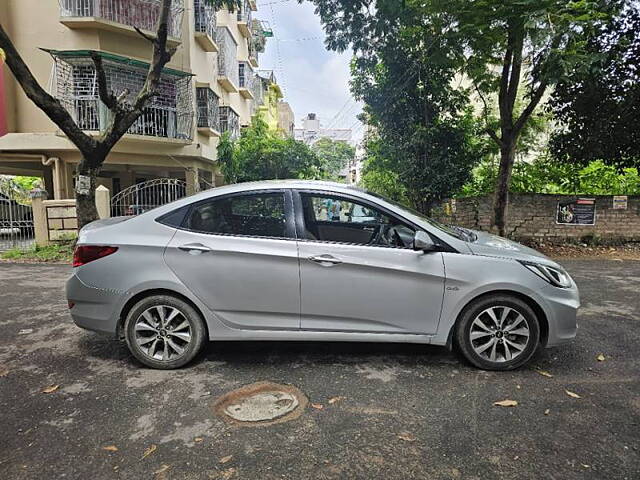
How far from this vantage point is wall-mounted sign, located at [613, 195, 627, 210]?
10.6 metres

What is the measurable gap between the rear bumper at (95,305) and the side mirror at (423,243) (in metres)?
2.46

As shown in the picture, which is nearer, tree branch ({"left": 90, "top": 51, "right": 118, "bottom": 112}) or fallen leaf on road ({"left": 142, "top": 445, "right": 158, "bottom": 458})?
fallen leaf on road ({"left": 142, "top": 445, "right": 158, "bottom": 458})

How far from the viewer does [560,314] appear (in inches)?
131

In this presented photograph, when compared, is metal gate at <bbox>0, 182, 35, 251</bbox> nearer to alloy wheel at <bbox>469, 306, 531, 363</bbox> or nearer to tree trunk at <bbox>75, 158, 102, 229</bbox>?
tree trunk at <bbox>75, 158, 102, 229</bbox>

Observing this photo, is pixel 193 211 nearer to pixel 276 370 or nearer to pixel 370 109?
pixel 276 370

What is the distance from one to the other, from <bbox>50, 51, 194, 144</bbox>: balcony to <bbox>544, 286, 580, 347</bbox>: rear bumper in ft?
43.5

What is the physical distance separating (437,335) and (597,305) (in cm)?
347

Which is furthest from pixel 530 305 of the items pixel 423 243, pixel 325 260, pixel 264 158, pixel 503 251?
pixel 264 158

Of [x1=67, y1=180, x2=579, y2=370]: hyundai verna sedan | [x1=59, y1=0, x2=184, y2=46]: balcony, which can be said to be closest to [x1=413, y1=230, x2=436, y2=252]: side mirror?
[x1=67, y1=180, x2=579, y2=370]: hyundai verna sedan

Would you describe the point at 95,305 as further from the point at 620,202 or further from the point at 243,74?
the point at 243,74

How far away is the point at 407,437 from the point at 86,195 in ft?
A: 29.9

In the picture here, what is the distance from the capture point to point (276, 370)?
3.45m

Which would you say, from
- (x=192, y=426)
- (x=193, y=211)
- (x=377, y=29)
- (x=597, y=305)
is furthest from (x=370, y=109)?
(x=192, y=426)

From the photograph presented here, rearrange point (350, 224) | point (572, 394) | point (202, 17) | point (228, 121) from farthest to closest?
point (228, 121) → point (202, 17) → point (350, 224) → point (572, 394)
